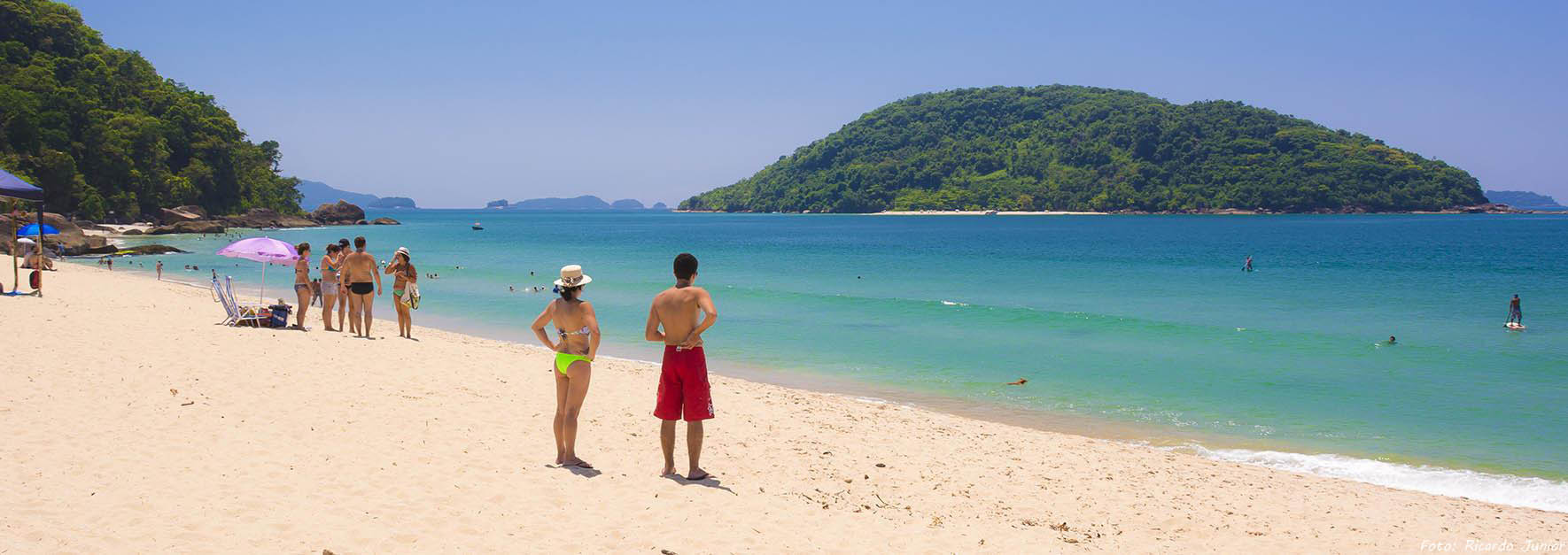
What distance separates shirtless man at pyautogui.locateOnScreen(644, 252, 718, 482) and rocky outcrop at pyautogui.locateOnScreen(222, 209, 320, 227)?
3302 inches

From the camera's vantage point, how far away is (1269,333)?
69.7 feet

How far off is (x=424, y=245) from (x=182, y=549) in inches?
2732

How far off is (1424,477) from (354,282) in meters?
14.4

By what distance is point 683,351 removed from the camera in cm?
652

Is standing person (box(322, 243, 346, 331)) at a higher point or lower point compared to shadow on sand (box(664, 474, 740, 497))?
higher

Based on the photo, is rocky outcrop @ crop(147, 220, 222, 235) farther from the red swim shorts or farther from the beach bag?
the red swim shorts

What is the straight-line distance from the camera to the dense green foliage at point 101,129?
5812cm

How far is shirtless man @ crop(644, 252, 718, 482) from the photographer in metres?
6.32

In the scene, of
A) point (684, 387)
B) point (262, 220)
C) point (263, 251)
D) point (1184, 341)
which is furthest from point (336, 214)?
point (684, 387)

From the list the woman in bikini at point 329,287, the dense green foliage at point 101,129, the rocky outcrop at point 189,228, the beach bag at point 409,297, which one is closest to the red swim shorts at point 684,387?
the beach bag at point 409,297

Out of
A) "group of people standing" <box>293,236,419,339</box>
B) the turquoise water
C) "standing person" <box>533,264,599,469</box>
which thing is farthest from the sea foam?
"group of people standing" <box>293,236,419,339</box>

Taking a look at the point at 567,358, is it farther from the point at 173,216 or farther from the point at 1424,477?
the point at 173,216

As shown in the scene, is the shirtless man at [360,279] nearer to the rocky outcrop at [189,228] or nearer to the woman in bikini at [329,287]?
the woman in bikini at [329,287]

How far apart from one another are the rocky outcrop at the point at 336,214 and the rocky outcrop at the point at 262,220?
1008cm
